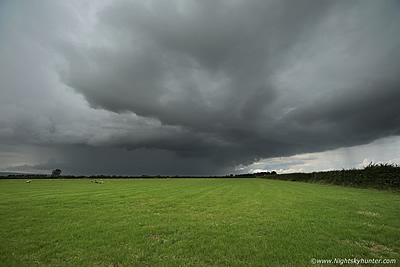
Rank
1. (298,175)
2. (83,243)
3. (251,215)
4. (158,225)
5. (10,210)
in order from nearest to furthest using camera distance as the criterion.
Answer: (83,243), (158,225), (251,215), (10,210), (298,175)

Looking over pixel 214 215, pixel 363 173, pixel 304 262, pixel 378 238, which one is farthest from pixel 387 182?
pixel 304 262

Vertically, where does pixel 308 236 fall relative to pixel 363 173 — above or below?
below

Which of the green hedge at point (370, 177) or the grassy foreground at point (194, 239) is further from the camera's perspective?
the green hedge at point (370, 177)

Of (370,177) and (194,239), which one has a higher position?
(370,177)

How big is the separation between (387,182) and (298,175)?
62.6m

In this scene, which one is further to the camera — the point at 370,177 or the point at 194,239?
the point at 370,177

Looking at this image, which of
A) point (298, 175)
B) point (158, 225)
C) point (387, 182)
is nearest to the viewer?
point (158, 225)

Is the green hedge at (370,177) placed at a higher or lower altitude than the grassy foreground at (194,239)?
higher

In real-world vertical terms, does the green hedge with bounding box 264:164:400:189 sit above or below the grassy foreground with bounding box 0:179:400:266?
above

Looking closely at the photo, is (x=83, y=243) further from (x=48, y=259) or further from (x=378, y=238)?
(x=378, y=238)

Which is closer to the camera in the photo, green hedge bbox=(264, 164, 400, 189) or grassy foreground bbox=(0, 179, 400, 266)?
grassy foreground bbox=(0, 179, 400, 266)

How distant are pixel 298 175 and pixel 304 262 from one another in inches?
4143

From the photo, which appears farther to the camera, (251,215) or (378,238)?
(251,215)

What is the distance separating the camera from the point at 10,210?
55.2ft
